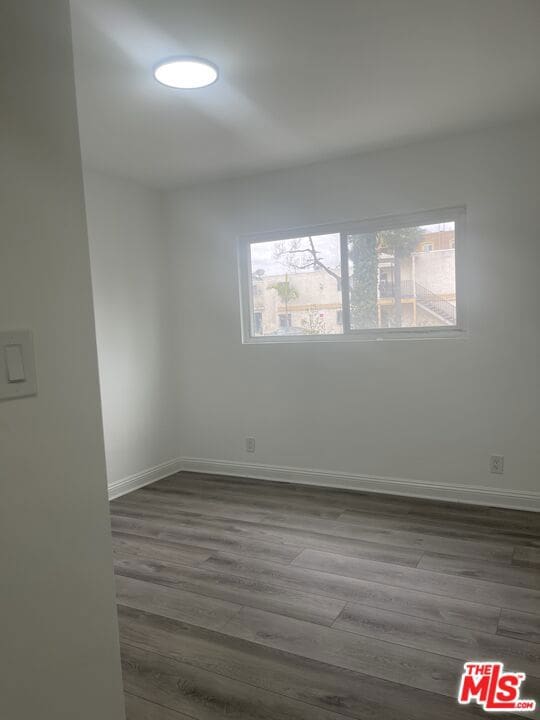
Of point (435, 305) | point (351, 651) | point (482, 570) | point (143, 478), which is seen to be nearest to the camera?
point (351, 651)

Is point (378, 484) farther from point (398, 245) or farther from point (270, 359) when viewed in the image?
point (398, 245)

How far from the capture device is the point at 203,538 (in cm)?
320

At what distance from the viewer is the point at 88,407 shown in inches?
47.2

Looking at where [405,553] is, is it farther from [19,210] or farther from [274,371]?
[19,210]

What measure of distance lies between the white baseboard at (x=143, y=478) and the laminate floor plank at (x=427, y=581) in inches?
69.2

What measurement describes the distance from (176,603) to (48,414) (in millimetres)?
1697

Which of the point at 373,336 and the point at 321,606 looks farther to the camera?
the point at 373,336

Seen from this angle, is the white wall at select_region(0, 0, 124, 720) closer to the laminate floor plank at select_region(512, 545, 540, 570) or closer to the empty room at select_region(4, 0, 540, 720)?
the empty room at select_region(4, 0, 540, 720)

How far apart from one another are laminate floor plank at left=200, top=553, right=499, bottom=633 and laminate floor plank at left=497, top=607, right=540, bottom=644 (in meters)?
0.03

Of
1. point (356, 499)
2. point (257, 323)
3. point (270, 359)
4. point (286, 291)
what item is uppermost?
point (286, 291)

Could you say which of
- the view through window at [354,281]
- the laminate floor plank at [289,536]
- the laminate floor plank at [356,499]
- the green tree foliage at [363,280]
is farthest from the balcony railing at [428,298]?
the laminate floor plank at [289,536]

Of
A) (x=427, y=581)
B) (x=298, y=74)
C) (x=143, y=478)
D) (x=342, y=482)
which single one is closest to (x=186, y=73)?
(x=298, y=74)

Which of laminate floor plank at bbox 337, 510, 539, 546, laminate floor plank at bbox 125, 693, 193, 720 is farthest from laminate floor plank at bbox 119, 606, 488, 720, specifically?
laminate floor plank at bbox 337, 510, 539, 546

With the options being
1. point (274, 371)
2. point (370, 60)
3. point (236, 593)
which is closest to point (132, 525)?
point (236, 593)
